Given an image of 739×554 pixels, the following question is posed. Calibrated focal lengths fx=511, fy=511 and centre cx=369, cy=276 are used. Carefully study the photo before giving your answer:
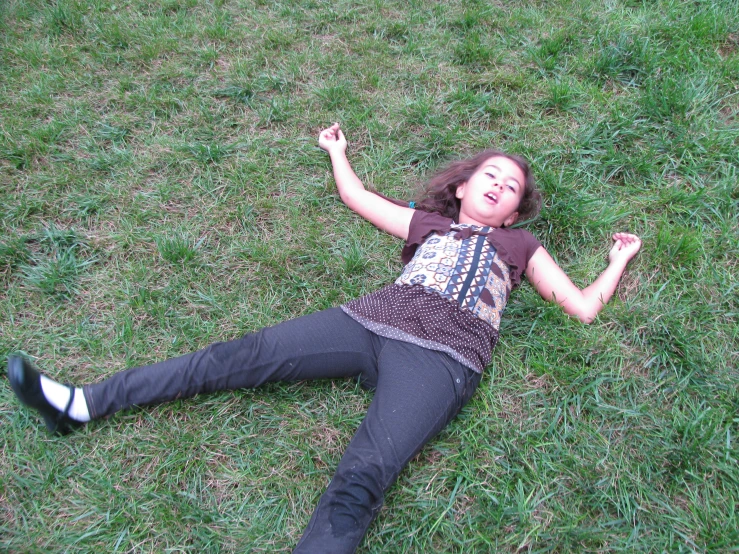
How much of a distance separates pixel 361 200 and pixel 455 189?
1.73 ft

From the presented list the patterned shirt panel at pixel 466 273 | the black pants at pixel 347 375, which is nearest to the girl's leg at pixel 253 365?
the black pants at pixel 347 375

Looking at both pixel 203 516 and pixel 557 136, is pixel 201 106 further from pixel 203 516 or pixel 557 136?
pixel 203 516

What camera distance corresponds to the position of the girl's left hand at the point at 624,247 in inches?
103

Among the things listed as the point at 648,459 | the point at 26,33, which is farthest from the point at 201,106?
the point at 648,459

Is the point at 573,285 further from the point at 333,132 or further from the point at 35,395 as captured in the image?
the point at 35,395

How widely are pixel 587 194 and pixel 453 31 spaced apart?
1.67 meters

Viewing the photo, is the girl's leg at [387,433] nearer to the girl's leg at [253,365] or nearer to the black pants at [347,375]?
the black pants at [347,375]

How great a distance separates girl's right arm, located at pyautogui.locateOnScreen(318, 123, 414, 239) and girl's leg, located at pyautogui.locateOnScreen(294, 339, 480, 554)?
2.58 ft

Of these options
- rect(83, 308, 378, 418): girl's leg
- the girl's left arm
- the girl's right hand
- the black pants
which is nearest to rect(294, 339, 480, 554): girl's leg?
the black pants

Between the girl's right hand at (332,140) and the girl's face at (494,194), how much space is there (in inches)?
32.8

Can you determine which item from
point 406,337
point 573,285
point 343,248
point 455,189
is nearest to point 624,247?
point 573,285

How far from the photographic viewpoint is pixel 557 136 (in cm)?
310

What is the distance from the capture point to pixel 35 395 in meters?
2.04

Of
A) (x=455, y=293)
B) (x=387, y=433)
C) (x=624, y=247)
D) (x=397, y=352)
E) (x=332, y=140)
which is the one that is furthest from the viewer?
(x=332, y=140)
